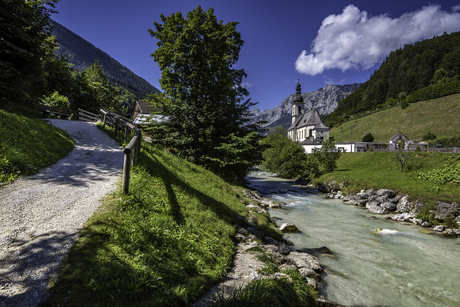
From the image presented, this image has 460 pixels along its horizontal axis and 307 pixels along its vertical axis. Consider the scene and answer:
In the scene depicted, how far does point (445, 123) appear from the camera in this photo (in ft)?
228

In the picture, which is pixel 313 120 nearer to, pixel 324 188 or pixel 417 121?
pixel 417 121

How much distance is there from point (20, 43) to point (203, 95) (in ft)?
42.3

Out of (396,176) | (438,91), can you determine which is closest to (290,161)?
(396,176)

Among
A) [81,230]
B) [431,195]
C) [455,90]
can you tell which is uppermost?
[455,90]

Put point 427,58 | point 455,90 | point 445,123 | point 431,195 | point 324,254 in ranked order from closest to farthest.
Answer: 1. point 324,254
2. point 431,195
3. point 445,123
4. point 455,90
5. point 427,58

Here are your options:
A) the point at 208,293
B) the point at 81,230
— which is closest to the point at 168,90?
the point at 81,230

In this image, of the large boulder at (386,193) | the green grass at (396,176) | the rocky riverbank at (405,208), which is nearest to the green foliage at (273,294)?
the rocky riverbank at (405,208)

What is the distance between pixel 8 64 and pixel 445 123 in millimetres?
101716

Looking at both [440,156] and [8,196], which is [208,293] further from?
[440,156]

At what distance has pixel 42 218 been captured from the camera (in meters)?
5.14

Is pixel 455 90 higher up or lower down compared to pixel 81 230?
higher up

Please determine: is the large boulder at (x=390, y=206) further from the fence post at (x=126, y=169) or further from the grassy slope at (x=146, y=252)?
the fence post at (x=126, y=169)

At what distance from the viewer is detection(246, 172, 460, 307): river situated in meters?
6.71

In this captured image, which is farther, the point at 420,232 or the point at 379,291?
the point at 420,232
